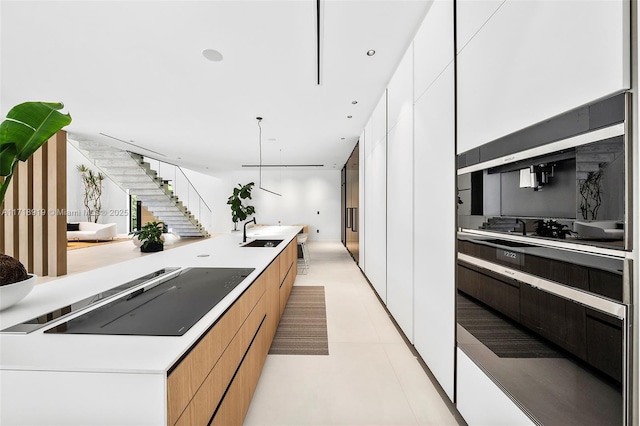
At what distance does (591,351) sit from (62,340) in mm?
1653

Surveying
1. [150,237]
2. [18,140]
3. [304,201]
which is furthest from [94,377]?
[304,201]

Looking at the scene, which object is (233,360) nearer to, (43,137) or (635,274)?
(43,137)

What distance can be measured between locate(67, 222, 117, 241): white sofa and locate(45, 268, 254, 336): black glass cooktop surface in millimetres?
9862

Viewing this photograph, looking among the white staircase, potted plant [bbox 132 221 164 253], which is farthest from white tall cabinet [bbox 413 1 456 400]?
the white staircase

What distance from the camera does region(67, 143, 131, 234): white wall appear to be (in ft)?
32.2

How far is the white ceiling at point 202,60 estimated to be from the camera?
2.11m

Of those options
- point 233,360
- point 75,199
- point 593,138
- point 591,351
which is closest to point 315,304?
point 233,360

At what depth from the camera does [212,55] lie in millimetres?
2699

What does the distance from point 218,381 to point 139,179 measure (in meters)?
8.20

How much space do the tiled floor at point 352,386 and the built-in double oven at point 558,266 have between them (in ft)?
2.21

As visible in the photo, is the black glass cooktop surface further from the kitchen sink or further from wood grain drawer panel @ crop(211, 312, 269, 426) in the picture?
the kitchen sink

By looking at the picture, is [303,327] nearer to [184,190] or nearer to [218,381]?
[218,381]

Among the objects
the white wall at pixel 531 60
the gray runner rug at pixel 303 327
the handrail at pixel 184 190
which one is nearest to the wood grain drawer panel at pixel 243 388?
the gray runner rug at pixel 303 327

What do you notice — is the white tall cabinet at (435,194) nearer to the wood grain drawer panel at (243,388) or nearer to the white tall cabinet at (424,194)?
the white tall cabinet at (424,194)
